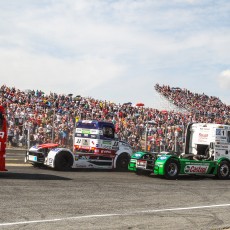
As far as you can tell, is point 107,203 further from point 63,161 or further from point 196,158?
point 196,158

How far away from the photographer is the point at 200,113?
39031 mm

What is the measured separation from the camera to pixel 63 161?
1733 cm

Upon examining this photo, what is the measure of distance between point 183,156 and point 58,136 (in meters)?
10.7

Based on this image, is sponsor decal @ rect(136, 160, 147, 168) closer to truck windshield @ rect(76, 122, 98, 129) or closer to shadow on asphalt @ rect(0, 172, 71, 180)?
truck windshield @ rect(76, 122, 98, 129)

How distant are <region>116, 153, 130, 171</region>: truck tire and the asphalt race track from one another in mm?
3973

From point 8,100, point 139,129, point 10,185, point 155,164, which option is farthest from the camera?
point 8,100

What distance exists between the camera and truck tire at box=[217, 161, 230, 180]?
1747 cm

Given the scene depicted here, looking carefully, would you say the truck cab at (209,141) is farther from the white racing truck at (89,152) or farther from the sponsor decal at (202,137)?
the white racing truck at (89,152)

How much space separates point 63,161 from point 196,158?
5.65m

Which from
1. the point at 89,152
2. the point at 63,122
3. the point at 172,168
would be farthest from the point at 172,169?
the point at 63,122

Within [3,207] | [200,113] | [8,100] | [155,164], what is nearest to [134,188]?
[155,164]

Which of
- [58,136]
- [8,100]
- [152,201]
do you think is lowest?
[152,201]

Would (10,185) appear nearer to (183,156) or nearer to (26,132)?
(183,156)

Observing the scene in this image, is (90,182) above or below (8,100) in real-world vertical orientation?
below
